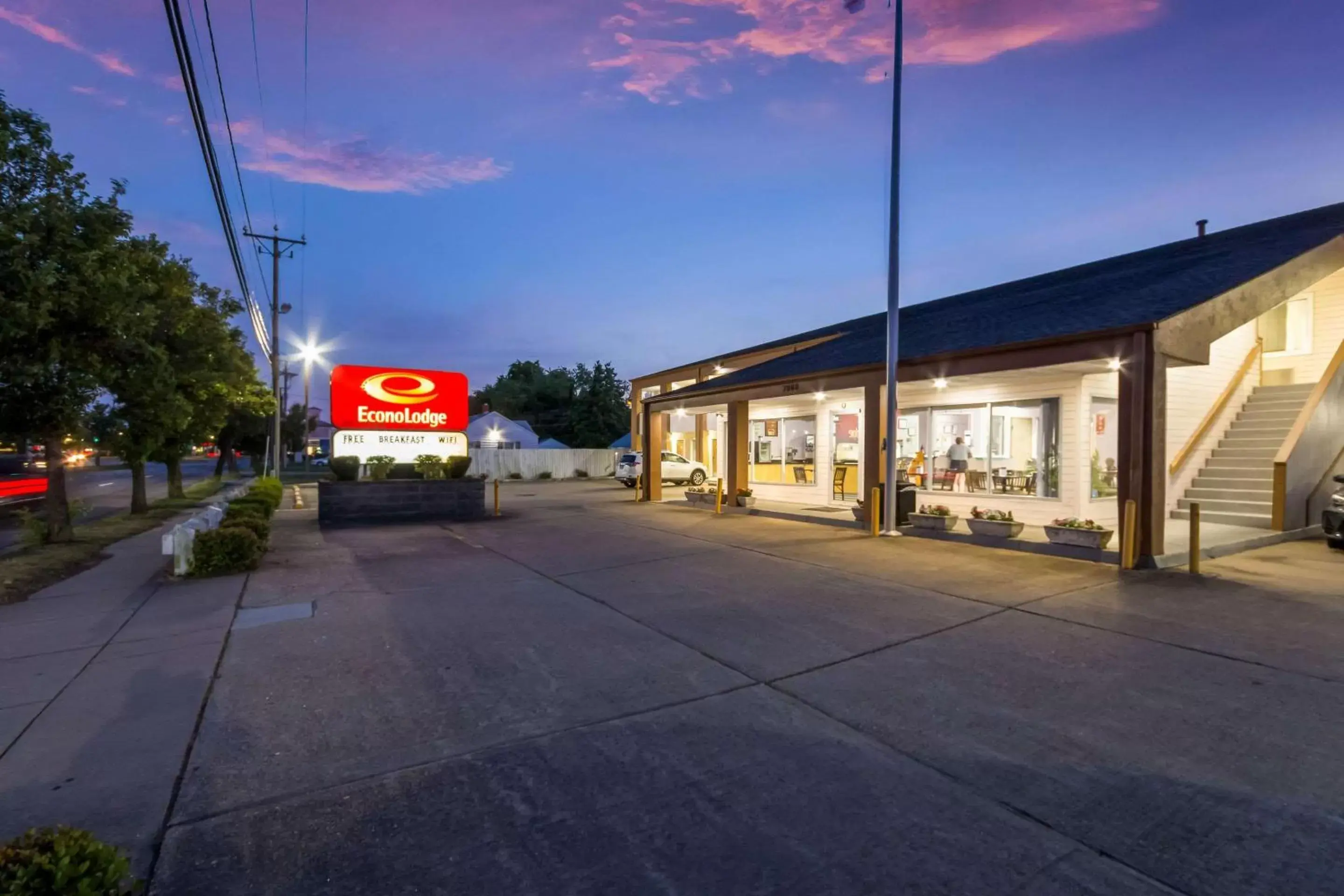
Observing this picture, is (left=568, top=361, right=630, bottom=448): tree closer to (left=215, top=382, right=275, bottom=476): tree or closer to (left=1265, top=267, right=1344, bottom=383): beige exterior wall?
(left=215, top=382, right=275, bottom=476): tree

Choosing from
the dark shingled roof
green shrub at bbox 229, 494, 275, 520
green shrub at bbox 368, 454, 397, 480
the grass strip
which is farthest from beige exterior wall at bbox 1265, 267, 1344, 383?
the grass strip

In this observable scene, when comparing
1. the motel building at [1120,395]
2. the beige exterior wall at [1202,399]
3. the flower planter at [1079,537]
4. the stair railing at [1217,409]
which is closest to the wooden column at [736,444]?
the motel building at [1120,395]

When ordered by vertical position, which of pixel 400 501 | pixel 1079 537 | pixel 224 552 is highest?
pixel 1079 537

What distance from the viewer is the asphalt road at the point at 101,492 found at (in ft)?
A: 55.3

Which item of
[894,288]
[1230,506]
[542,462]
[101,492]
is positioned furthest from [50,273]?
[542,462]

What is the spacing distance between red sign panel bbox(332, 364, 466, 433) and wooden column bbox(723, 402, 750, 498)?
306 inches

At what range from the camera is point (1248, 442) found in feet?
48.2

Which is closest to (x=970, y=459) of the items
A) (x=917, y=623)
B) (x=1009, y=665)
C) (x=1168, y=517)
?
(x=1168, y=517)

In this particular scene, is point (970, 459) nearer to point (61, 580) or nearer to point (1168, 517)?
point (1168, 517)

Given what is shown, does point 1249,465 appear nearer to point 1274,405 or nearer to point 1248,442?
point 1248,442

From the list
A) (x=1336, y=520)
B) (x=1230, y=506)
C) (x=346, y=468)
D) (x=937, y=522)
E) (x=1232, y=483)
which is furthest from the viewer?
(x=346, y=468)

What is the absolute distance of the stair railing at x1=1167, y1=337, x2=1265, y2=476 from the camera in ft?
48.2

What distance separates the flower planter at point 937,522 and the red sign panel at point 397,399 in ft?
42.4

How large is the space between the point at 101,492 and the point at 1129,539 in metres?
38.5
